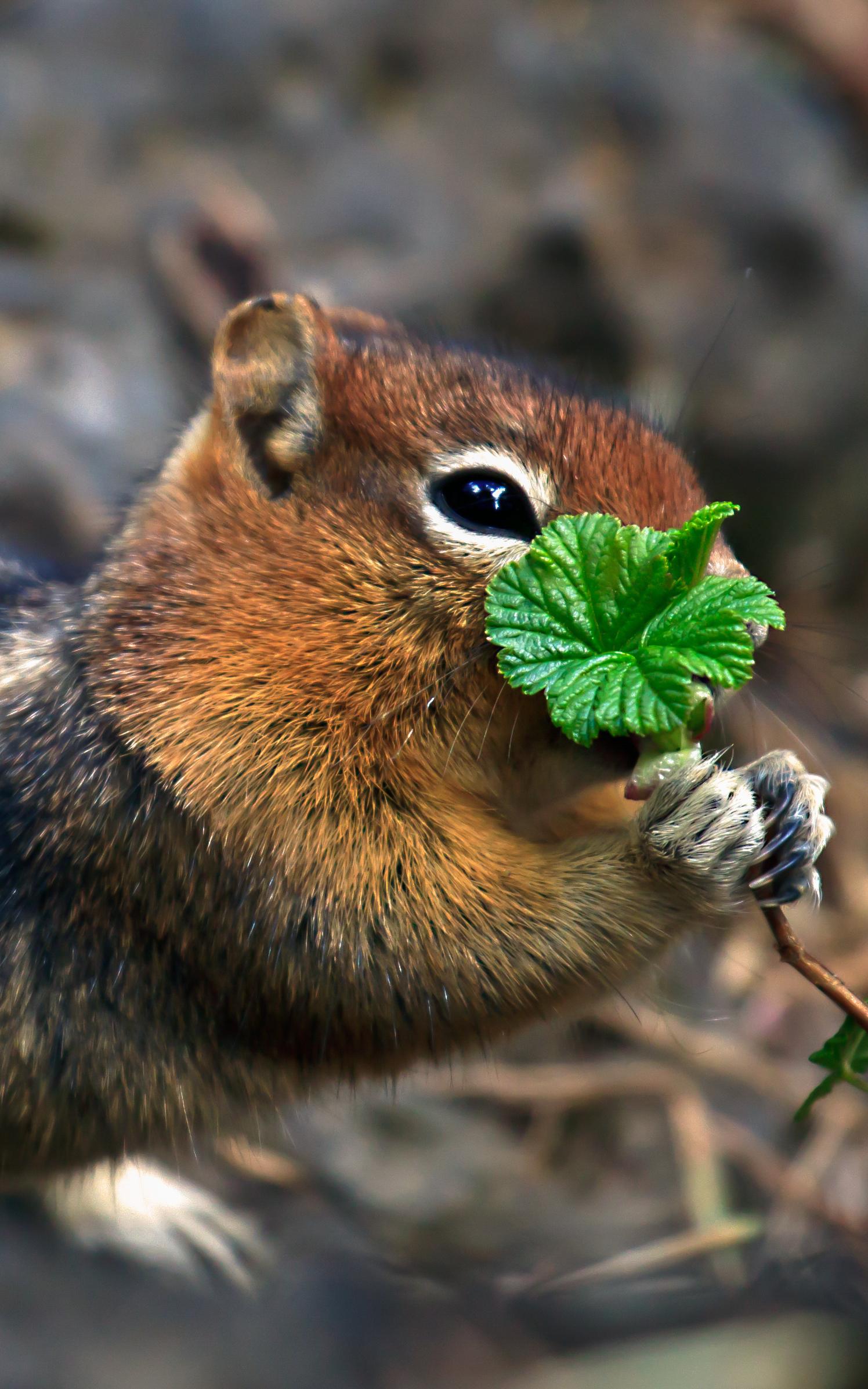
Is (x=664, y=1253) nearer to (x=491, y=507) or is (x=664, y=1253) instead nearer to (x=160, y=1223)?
(x=160, y=1223)

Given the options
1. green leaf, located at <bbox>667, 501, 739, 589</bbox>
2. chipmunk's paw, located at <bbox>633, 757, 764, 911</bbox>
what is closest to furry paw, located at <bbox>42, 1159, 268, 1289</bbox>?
chipmunk's paw, located at <bbox>633, 757, 764, 911</bbox>

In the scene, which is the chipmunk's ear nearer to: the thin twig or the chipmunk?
the chipmunk

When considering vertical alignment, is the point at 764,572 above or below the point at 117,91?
below

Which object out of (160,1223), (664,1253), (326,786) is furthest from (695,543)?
(160,1223)

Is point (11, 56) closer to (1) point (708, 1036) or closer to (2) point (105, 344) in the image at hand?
(2) point (105, 344)

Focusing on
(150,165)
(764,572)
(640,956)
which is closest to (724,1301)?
(640,956)

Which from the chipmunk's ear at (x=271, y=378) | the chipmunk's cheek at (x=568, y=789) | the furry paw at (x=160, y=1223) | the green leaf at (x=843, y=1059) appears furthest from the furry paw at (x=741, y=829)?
the furry paw at (x=160, y=1223)
